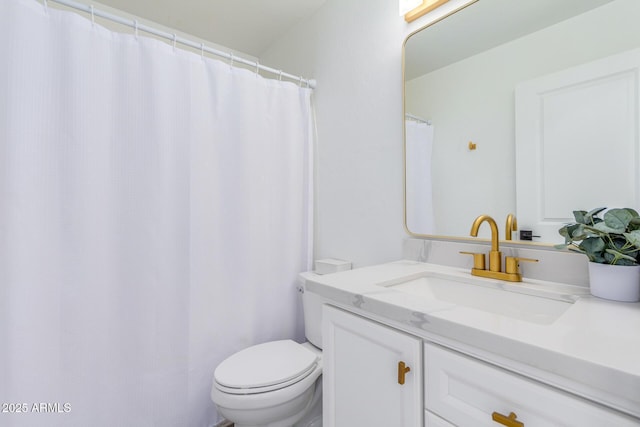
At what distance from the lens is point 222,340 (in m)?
1.46

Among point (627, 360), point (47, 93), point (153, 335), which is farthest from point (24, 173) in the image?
point (627, 360)

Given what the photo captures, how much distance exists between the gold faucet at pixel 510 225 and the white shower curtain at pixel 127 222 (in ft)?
3.59

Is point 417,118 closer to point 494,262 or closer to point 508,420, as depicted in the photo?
point 494,262

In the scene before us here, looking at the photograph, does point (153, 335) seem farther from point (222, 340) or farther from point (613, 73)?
point (613, 73)

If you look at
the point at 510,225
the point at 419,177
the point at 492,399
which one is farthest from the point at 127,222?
the point at 510,225

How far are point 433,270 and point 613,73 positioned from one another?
762mm

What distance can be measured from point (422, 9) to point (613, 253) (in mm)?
1098

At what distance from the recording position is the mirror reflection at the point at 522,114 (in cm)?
81

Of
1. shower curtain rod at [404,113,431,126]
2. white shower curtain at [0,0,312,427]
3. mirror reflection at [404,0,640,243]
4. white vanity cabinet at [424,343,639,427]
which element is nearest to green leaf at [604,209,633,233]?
mirror reflection at [404,0,640,243]

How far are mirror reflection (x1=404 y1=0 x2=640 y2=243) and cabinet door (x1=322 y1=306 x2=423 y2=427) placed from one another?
23.0 inches

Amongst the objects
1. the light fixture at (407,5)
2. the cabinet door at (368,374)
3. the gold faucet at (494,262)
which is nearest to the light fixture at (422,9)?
the light fixture at (407,5)

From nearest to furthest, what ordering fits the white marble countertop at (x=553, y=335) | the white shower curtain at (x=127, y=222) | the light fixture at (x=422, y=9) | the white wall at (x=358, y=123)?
the white marble countertop at (x=553, y=335)
the white shower curtain at (x=127, y=222)
the light fixture at (x=422, y=9)
the white wall at (x=358, y=123)

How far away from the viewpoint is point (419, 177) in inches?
50.4

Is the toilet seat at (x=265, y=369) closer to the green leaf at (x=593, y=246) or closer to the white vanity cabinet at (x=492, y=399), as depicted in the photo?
the white vanity cabinet at (x=492, y=399)
